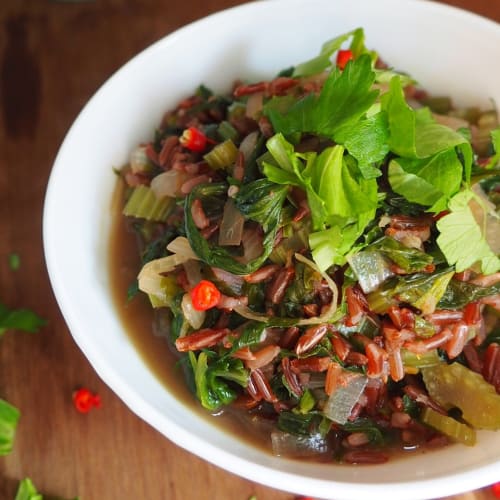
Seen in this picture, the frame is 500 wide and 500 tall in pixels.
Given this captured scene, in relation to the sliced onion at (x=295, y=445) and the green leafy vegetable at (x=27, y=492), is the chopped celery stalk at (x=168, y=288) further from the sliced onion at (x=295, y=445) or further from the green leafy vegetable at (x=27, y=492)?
the green leafy vegetable at (x=27, y=492)

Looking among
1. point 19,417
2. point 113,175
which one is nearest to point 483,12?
point 113,175

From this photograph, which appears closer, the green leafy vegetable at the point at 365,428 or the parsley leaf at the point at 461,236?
the parsley leaf at the point at 461,236

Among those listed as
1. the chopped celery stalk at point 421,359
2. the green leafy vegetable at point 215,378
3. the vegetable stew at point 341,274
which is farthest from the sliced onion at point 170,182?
the chopped celery stalk at point 421,359

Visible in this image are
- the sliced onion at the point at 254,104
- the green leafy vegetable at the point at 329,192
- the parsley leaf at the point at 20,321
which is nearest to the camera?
the green leafy vegetable at the point at 329,192

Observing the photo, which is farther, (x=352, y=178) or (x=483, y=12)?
(x=483, y=12)

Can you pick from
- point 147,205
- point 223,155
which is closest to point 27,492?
point 147,205

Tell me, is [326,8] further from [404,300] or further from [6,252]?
[6,252]

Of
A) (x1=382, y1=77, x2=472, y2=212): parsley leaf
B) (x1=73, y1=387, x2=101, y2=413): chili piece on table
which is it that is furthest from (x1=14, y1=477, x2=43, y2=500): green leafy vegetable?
(x1=382, y1=77, x2=472, y2=212): parsley leaf
